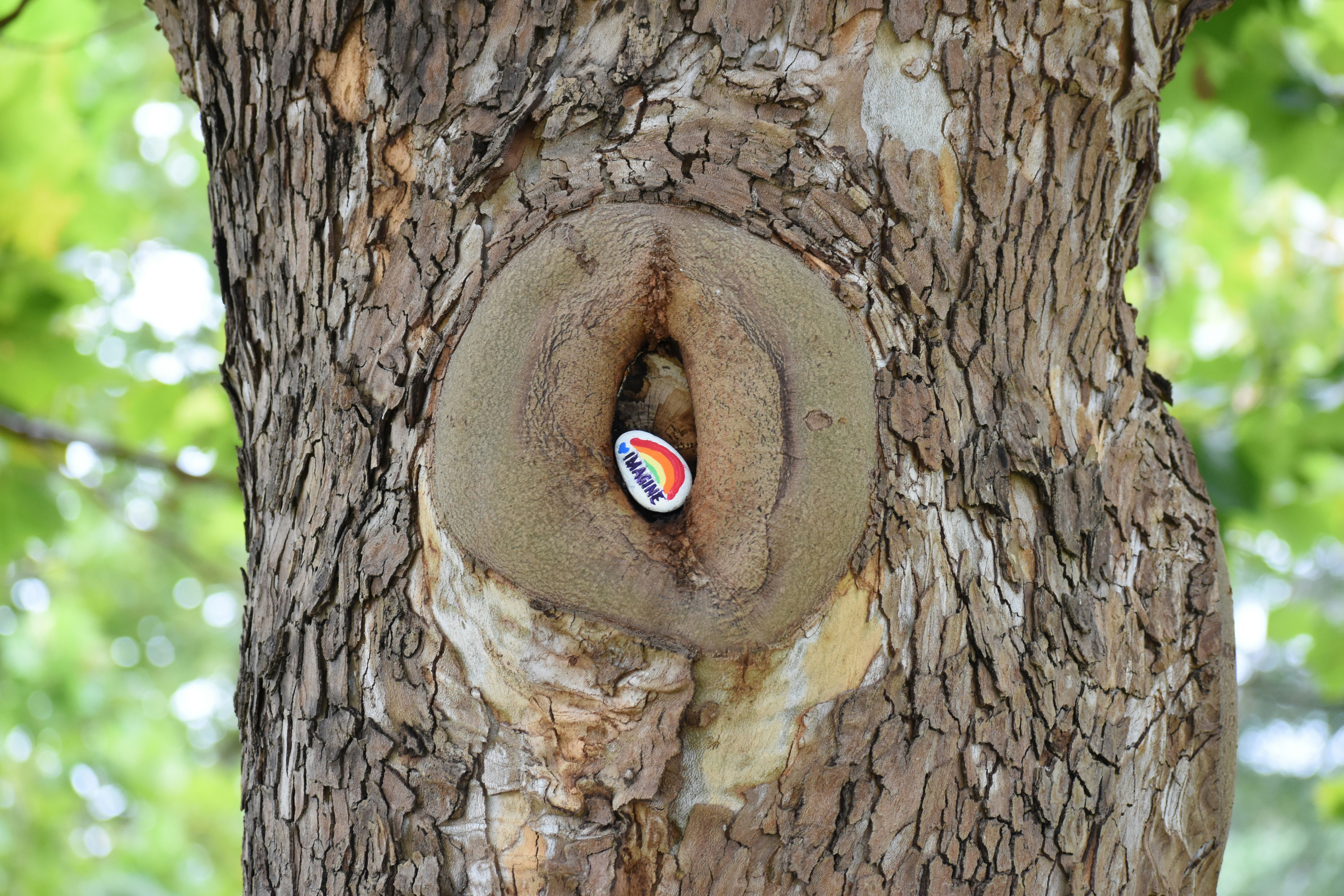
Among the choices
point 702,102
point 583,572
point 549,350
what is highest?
point 702,102

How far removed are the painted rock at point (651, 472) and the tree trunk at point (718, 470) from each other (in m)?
0.02

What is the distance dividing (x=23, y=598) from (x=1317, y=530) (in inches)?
208

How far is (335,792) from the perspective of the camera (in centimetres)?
89

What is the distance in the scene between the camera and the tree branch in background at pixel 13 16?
1386 millimetres

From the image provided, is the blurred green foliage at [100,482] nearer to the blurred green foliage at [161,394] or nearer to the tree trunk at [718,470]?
the blurred green foliage at [161,394]

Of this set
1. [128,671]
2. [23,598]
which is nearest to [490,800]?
[23,598]

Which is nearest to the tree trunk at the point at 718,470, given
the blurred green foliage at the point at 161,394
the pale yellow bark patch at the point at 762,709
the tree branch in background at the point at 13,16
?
the pale yellow bark patch at the point at 762,709

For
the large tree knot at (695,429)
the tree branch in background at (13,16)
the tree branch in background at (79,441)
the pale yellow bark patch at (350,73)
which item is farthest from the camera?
the tree branch in background at (79,441)

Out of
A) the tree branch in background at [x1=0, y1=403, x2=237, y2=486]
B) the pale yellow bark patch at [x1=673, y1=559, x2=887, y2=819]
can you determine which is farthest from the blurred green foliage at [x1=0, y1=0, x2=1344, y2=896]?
the pale yellow bark patch at [x1=673, y1=559, x2=887, y2=819]

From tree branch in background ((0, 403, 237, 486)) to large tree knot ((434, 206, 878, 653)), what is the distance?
1.57m

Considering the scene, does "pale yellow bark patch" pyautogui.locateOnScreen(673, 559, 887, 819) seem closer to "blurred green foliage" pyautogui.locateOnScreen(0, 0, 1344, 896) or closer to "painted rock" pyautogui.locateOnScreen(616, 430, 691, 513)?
"painted rock" pyautogui.locateOnScreen(616, 430, 691, 513)

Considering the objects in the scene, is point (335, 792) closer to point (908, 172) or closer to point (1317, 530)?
point (908, 172)

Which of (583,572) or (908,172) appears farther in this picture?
(908,172)

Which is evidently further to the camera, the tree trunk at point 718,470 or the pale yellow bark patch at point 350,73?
the pale yellow bark patch at point 350,73
